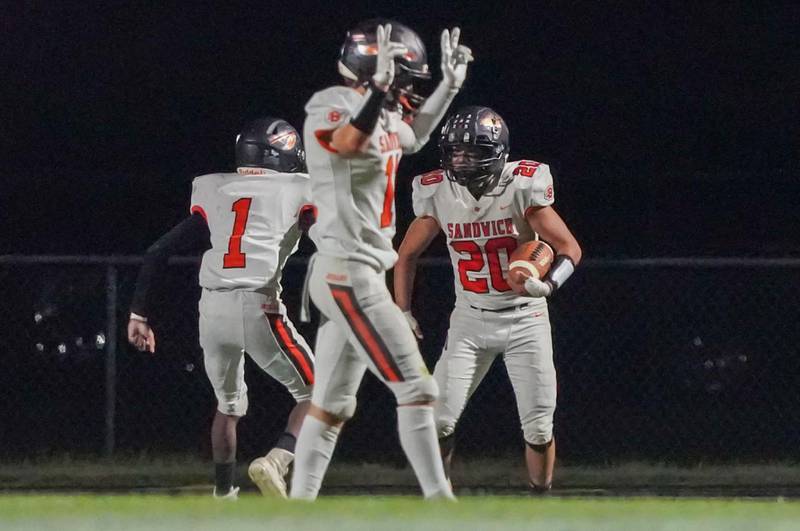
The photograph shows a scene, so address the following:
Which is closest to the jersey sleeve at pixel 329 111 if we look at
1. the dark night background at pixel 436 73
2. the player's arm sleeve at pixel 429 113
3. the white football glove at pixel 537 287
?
the player's arm sleeve at pixel 429 113

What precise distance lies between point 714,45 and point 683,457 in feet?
28.8

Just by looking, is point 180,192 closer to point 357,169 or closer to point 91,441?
point 91,441

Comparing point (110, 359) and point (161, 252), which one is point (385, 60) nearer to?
point (161, 252)

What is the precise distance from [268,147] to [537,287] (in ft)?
4.97

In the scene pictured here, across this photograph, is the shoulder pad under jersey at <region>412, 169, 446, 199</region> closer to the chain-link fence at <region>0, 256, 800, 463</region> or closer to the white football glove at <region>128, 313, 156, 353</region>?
the white football glove at <region>128, 313, 156, 353</region>

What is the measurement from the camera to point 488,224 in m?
6.57

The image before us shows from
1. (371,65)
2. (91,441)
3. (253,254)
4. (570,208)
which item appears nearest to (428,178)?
(253,254)

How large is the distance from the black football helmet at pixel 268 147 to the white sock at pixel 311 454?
1935 millimetres

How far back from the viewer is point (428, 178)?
6.76 metres

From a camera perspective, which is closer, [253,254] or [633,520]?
[633,520]

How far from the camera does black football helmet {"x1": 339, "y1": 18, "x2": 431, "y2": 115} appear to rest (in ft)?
17.1

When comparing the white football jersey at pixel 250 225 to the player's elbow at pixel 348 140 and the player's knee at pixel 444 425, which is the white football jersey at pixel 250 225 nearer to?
the player's knee at pixel 444 425

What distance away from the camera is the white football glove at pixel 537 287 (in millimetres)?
6148

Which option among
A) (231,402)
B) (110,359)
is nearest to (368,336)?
(231,402)
